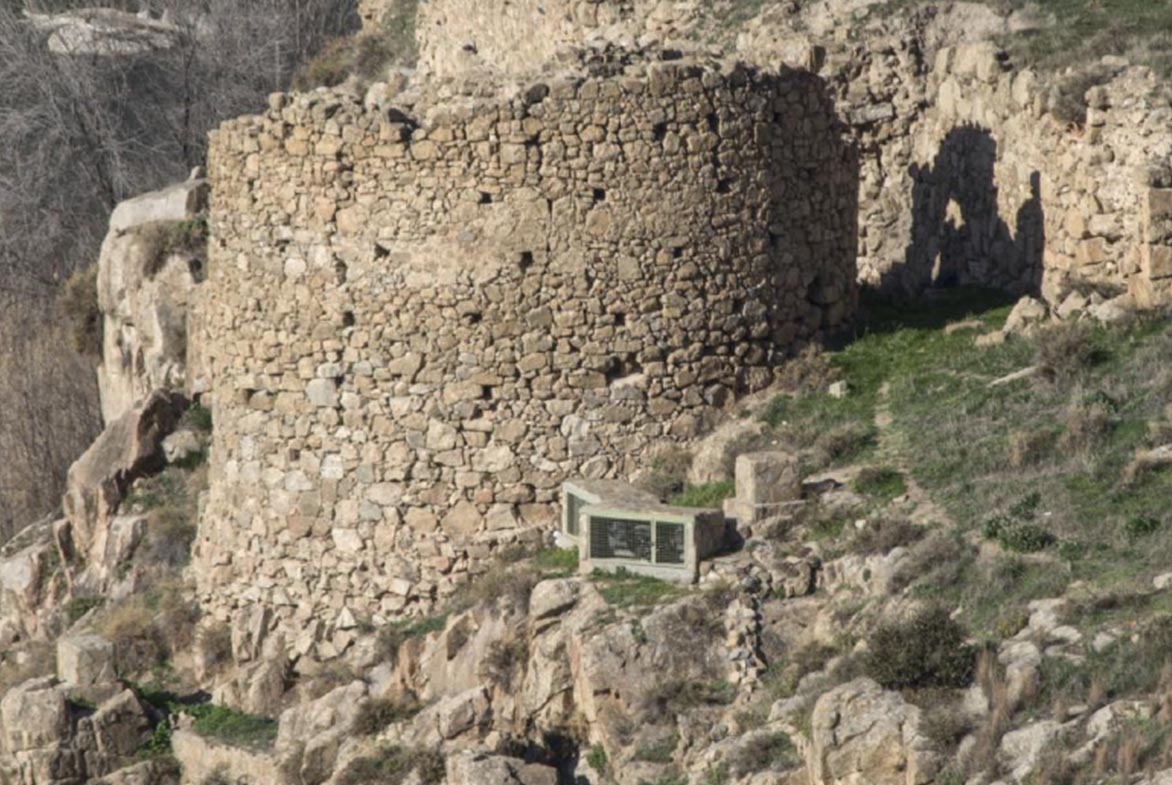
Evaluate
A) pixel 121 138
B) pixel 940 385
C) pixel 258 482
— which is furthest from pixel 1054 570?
pixel 121 138

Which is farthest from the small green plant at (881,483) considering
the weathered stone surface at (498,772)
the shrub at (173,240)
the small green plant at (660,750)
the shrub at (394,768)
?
the shrub at (173,240)

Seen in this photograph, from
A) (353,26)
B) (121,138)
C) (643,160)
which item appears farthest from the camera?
(353,26)

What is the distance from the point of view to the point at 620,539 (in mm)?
25641

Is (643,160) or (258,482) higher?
(643,160)

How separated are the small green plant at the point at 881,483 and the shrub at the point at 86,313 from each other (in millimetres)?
15419

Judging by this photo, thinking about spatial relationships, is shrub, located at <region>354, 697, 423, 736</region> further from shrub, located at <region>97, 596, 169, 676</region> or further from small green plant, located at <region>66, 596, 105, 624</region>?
small green plant, located at <region>66, 596, 105, 624</region>

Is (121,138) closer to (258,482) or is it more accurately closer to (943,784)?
(258,482)

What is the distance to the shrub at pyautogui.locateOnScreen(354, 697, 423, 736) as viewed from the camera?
25.8m

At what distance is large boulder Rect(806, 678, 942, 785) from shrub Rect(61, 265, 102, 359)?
1838 centimetres

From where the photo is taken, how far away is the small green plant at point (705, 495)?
85.6ft

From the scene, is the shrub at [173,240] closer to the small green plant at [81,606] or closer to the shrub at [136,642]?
the small green plant at [81,606]

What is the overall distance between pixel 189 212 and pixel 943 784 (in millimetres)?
17101

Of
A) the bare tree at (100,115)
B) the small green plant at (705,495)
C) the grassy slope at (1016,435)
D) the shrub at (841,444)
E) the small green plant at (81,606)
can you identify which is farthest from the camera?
the bare tree at (100,115)

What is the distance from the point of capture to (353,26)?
52500mm
